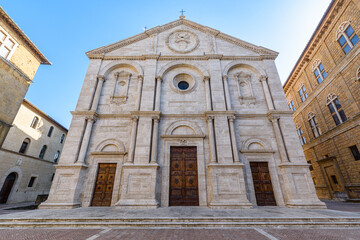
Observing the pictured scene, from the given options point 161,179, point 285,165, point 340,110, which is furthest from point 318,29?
point 161,179

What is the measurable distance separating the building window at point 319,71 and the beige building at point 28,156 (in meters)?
30.7

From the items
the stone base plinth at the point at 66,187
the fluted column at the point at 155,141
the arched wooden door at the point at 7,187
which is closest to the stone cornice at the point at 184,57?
the fluted column at the point at 155,141

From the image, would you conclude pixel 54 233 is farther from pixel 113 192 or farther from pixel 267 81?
pixel 267 81

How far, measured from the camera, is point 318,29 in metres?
17.7

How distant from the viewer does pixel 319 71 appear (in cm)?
1858

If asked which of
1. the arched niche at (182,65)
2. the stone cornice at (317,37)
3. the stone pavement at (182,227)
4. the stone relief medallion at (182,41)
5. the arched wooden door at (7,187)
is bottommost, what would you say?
the stone pavement at (182,227)

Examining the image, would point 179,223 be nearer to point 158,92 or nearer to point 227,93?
point 158,92

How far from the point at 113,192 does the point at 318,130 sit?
23.2 metres

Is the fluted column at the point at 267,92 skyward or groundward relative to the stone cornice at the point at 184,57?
groundward

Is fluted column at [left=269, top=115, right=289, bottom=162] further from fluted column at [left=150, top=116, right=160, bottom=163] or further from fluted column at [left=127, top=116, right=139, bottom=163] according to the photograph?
fluted column at [left=127, top=116, right=139, bottom=163]

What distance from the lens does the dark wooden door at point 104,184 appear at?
1038 cm

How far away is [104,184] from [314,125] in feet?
79.2

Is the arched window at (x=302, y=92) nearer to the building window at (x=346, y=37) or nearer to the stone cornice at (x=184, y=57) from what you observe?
the building window at (x=346, y=37)

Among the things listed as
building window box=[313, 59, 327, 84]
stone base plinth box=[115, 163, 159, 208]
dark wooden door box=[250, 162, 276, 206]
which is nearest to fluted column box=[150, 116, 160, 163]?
stone base plinth box=[115, 163, 159, 208]
